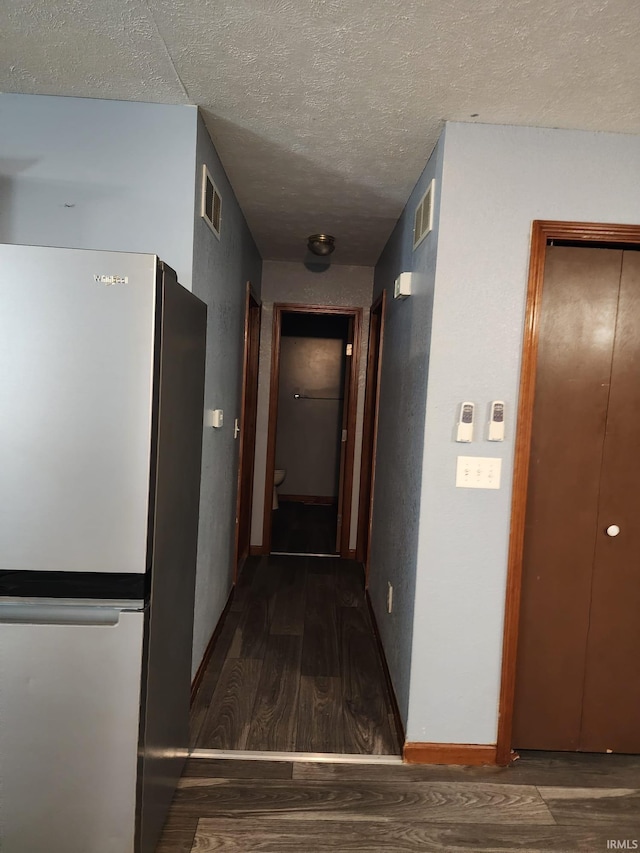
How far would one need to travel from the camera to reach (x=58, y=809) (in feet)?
4.48

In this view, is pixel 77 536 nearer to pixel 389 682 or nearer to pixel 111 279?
pixel 111 279

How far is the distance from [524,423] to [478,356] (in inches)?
12.4

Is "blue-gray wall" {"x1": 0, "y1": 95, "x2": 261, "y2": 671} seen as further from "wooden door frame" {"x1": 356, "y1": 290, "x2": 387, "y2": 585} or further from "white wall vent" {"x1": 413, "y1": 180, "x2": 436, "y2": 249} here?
"wooden door frame" {"x1": 356, "y1": 290, "x2": 387, "y2": 585}

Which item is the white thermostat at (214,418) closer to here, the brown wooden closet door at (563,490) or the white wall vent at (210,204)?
the white wall vent at (210,204)

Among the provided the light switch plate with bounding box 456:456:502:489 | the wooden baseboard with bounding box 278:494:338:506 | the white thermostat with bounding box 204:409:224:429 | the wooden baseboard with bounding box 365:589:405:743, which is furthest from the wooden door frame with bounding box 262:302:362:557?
the light switch plate with bounding box 456:456:502:489

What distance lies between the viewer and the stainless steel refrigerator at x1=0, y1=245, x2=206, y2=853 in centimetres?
133

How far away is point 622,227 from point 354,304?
2591 mm

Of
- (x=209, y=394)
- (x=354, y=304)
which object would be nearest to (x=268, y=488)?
(x=354, y=304)

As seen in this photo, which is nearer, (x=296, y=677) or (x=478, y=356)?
(x=478, y=356)

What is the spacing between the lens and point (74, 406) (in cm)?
134

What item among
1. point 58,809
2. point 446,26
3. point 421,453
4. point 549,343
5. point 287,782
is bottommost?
point 287,782

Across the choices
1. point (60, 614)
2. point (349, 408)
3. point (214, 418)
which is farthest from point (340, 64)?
point (349, 408)

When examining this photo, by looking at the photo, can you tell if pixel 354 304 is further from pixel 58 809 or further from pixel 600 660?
pixel 58 809

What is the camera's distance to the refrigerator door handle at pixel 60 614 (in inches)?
54.1
